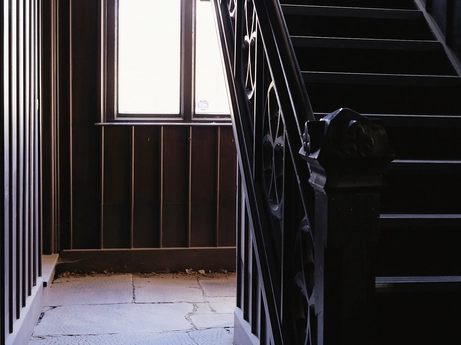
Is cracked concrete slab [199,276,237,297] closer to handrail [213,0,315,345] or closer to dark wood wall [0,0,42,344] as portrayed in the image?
dark wood wall [0,0,42,344]

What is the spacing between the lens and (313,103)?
2547 mm

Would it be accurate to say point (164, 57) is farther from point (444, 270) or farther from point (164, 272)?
point (444, 270)

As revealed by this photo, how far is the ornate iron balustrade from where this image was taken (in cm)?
130

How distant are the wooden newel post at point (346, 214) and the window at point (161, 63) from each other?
4.11 metres

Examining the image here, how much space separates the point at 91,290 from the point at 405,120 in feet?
10.2

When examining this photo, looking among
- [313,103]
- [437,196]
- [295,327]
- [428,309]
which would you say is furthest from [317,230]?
[313,103]

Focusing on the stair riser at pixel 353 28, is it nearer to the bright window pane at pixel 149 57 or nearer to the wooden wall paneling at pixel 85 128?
the bright window pane at pixel 149 57

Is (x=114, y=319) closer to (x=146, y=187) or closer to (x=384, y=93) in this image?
(x=146, y=187)

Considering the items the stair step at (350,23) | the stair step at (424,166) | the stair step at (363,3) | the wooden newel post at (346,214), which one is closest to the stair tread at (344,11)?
the stair step at (350,23)

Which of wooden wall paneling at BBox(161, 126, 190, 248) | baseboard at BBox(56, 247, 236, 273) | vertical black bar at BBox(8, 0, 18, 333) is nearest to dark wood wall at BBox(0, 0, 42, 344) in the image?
vertical black bar at BBox(8, 0, 18, 333)

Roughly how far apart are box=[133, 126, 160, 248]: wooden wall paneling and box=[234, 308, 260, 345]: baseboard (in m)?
2.12

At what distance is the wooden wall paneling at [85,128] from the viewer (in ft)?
16.9

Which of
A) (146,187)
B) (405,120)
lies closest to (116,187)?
(146,187)

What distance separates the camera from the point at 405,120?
2.41 meters
